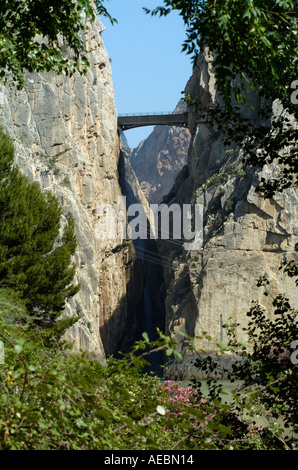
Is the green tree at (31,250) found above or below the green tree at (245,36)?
below

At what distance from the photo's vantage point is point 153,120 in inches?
2383

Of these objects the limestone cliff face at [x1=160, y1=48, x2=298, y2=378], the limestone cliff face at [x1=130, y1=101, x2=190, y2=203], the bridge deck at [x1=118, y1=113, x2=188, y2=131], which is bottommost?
the limestone cliff face at [x1=160, y1=48, x2=298, y2=378]

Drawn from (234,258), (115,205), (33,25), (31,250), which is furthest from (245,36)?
(115,205)

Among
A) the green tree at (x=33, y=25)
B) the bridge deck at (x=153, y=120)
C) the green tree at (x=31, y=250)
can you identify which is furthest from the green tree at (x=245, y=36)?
the bridge deck at (x=153, y=120)

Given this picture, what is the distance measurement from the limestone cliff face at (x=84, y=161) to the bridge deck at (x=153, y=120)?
15.7ft

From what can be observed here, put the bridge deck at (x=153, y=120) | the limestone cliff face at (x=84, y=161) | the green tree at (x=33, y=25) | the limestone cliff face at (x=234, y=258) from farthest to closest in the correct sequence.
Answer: the bridge deck at (x=153, y=120) → the limestone cliff face at (x=234, y=258) → the limestone cliff face at (x=84, y=161) → the green tree at (x=33, y=25)

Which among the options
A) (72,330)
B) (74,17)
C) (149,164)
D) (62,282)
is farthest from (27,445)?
(149,164)

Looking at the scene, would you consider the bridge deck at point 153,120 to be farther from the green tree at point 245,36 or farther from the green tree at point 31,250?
the green tree at point 245,36

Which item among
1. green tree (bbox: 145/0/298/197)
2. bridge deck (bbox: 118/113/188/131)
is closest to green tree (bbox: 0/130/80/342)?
green tree (bbox: 145/0/298/197)

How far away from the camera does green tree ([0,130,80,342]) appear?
21.5 m

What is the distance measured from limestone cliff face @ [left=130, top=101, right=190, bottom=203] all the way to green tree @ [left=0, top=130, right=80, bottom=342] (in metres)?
121

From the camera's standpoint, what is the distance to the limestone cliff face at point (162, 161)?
149m

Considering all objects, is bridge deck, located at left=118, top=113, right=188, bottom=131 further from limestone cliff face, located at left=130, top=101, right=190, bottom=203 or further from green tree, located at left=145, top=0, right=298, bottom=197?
limestone cliff face, located at left=130, top=101, right=190, bottom=203

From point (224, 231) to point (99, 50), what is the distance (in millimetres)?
17861
